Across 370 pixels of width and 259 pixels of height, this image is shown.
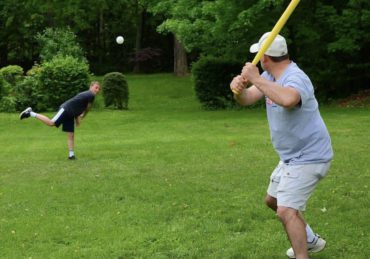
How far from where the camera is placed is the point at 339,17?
63.1 feet

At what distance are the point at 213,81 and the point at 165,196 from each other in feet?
44.1

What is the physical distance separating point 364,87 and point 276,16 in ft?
17.8

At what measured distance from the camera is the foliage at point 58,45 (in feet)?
96.7

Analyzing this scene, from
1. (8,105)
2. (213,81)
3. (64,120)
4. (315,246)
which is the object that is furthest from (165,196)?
(8,105)

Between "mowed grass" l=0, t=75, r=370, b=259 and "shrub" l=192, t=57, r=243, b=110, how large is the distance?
235 inches

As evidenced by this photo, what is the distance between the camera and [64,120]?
11.1m

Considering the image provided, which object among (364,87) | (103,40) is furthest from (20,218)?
(103,40)

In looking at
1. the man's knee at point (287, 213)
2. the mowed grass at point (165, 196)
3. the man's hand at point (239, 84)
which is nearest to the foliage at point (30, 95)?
the mowed grass at point (165, 196)

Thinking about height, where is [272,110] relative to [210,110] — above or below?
above

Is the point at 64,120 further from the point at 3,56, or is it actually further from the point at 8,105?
the point at 3,56

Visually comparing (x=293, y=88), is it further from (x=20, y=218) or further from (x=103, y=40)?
(x=103, y=40)

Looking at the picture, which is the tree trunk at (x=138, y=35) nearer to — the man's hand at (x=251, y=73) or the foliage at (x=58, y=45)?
the foliage at (x=58, y=45)

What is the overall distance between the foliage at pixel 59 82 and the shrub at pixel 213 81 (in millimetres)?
4012

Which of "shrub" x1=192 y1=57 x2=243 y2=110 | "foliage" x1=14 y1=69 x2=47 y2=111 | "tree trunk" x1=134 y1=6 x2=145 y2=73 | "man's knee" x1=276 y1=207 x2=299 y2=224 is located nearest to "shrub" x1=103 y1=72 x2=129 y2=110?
"foliage" x1=14 y1=69 x2=47 y2=111
